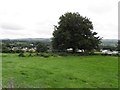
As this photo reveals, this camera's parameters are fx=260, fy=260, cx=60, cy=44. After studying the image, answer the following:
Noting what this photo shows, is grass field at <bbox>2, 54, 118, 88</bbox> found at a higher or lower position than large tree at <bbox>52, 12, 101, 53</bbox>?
lower

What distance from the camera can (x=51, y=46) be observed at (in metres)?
53.5

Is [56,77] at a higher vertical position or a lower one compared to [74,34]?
lower

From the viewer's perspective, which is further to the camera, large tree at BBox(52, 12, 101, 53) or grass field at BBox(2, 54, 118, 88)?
large tree at BBox(52, 12, 101, 53)

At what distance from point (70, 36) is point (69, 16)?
16.7 ft

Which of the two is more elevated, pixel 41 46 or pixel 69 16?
pixel 69 16

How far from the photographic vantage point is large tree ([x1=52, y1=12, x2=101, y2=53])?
49.0 meters

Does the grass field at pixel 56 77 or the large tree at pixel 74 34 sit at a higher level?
A: the large tree at pixel 74 34

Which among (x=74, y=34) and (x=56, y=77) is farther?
(x=74, y=34)

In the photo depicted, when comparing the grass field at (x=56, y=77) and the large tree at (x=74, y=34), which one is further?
the large tree at (x=74, y=34)

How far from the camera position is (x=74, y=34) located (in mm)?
49750

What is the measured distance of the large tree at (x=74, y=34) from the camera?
4903cm

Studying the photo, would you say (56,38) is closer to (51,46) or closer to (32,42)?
(51,46)

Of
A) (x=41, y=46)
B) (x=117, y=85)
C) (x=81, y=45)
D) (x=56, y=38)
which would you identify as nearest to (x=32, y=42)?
(x=41, y=46)

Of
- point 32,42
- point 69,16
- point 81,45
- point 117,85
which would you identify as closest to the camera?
point 117,85
